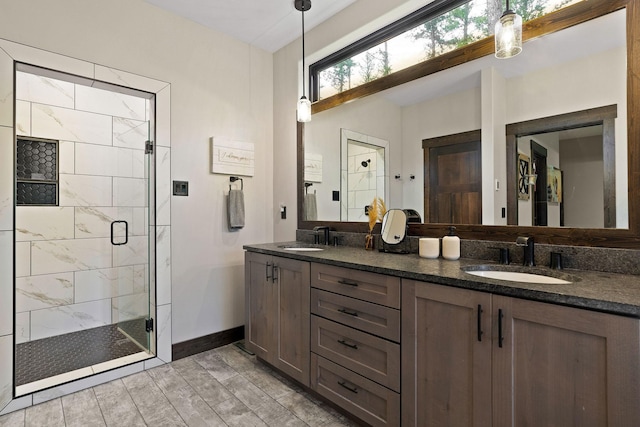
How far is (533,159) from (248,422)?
2057mm

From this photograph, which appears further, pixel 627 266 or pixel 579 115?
pixel 579 115

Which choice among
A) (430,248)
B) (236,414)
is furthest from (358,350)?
(236,414)

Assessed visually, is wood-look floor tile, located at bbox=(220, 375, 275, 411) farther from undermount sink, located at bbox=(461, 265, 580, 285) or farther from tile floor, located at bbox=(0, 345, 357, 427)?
undermount sink, located at bbox=(461, 265, 580, 285)

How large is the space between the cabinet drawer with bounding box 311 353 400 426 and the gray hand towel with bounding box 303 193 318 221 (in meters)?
1.22

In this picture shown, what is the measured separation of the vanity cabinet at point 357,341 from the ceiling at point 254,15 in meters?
2.00

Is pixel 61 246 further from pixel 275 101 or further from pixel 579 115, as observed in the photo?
pixel 579 115

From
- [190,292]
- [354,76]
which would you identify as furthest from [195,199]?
[354,76]

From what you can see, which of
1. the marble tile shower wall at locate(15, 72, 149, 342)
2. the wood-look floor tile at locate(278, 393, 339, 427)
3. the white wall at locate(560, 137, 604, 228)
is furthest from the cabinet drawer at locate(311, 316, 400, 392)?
the marble tile shower wall at locate(15, 72, 149, 342)

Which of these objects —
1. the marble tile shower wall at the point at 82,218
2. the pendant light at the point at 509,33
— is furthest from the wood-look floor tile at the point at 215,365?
the pendant light at the point at 509,33

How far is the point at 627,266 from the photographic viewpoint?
1350 mm

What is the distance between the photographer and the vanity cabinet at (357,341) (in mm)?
1518

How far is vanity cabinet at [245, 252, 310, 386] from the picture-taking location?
6.55 ft

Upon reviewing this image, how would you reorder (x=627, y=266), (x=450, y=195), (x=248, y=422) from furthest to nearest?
(x=450, y=195)
(x=248, y=422)
(x=627, y=266)

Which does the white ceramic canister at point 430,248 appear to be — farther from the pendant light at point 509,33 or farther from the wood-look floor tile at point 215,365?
the wood-look floor tile at point 215,365
